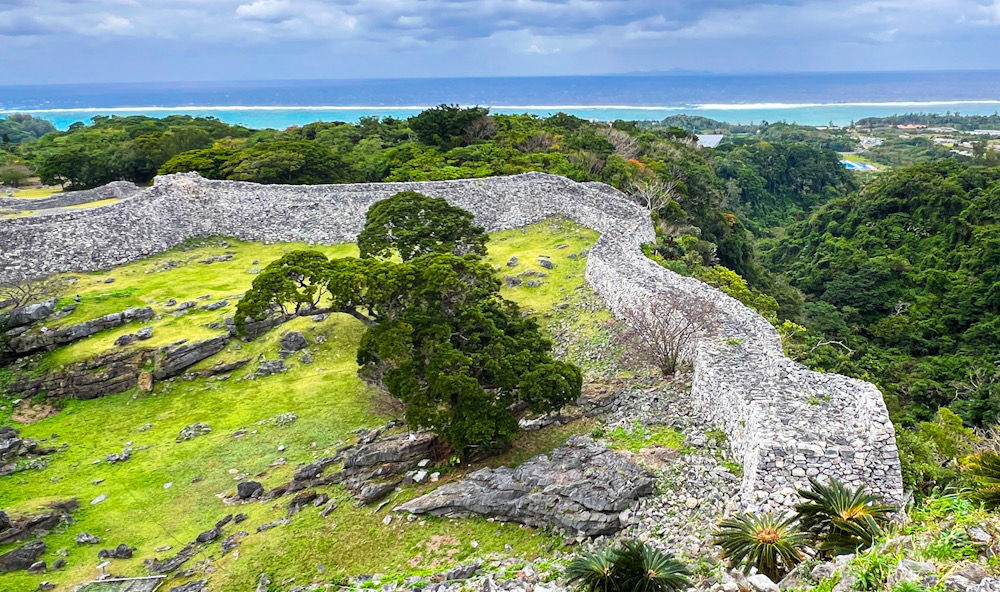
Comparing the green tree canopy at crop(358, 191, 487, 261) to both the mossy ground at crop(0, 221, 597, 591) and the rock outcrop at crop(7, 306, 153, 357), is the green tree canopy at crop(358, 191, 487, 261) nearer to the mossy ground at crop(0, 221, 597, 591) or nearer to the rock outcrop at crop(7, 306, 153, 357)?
the mossy ground at crop(0, 221, 597, 591)

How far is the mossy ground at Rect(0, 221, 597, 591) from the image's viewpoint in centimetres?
→ 1158

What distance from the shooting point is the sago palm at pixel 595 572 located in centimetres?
809

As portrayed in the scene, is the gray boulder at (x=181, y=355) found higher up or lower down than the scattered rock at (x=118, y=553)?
higher up

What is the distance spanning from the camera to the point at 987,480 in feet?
26.6

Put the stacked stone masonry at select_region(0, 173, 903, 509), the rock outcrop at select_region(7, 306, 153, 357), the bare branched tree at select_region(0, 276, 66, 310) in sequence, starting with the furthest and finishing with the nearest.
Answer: the bare branched tree at select_region(0, 276, 66, 310) < the rock outcrop at select_region(7, 306, 153, 357) < the stacked stone masonry at select_region(0, 173, 903, 509)

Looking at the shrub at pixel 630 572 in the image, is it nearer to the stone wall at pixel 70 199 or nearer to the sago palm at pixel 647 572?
the sago palm at pixel 647 572

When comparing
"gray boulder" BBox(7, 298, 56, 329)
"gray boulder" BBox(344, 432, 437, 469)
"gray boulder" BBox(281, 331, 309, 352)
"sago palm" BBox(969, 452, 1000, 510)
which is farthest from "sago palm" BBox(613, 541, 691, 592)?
"gray boulder" BBox(7, 298, 56, 329)

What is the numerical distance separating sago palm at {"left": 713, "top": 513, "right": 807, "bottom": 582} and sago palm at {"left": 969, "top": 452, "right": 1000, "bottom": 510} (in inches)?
85.3

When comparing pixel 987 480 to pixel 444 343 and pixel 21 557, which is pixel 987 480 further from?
pixel 21 557

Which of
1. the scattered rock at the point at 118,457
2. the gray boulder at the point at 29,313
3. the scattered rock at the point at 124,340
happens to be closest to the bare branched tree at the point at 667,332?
the scattered rock at the point at 118,457

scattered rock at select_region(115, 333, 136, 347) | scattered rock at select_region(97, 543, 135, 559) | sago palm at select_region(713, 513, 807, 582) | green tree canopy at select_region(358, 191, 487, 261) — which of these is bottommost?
scattered rock at select_region(97, 543, 135, 559)

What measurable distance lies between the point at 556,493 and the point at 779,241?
57.6 m

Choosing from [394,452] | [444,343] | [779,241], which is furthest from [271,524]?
[779,241]

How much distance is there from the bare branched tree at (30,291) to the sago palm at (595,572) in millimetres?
23396
